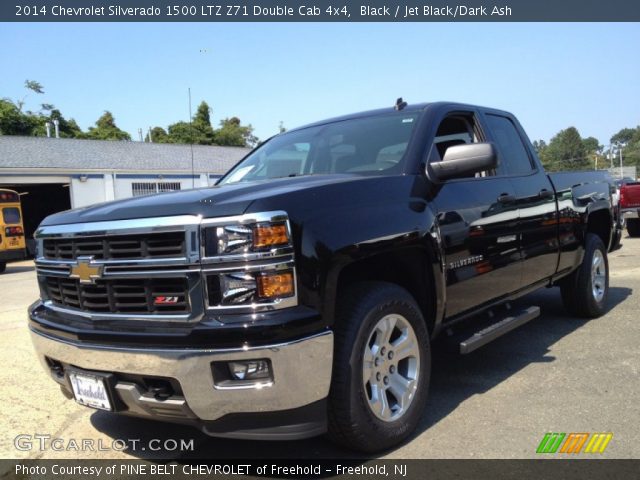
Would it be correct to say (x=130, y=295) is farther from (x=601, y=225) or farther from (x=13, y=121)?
(x=13, y=121)

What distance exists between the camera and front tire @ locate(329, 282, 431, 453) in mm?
2641

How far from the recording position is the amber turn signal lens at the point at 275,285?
2402 mm

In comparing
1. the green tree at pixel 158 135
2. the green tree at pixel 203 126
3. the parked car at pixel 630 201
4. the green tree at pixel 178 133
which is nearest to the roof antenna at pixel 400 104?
the parked car at pixel 630 201

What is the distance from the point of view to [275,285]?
2.41 meters

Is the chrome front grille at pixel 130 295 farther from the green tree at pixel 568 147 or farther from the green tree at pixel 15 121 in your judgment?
the green tree at pixel 568 147

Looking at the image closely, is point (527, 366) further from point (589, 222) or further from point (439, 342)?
point (589, 222)

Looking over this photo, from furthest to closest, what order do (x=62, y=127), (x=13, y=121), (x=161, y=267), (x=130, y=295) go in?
(x=62, y=127) < (x=13, y=121) < (x=130, y=295) < (x=161, y=267)

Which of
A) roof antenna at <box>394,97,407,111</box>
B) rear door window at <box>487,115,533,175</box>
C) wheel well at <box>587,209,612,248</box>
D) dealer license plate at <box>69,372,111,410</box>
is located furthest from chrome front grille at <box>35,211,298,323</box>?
wheel well at <box>587,209,612,248</box>

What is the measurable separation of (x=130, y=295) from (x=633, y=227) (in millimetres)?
15199

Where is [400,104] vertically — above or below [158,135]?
below

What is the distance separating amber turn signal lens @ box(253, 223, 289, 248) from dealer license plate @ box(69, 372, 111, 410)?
3.48 ft

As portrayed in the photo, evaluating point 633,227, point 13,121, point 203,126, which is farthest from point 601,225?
point 203,126

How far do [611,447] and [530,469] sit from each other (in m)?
0.53

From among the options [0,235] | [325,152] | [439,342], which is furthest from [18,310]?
[0,235]
